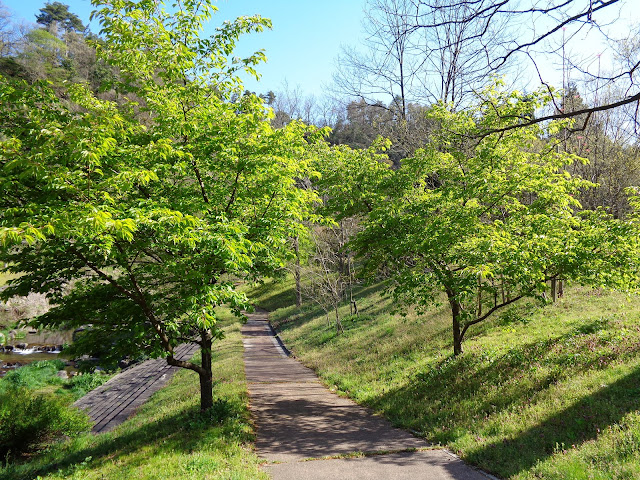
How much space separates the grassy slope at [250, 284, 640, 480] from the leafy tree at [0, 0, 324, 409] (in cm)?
444

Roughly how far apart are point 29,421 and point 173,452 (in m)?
6.07

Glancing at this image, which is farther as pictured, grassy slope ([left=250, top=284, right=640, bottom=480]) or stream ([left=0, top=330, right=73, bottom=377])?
stream ([left=0, top=330, right=73, bottom=377])

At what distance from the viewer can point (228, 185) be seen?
8734 millimetres

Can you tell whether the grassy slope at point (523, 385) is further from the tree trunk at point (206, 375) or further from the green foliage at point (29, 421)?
the green foliage at point (29, 421)

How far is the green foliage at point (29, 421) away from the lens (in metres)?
10.1

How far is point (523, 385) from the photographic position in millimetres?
8086

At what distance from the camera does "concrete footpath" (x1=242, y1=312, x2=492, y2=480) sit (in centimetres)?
594

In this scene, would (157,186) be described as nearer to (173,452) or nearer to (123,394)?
(173,452)

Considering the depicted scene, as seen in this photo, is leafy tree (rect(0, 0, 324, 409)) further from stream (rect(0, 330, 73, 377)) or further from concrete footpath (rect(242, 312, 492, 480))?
stream (rect(0, 330, 73, 377))

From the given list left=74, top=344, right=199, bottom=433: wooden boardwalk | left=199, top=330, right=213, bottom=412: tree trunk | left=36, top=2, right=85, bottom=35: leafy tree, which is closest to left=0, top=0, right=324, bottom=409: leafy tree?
left=199, top=330, right=213, bottom=412: tree trunk

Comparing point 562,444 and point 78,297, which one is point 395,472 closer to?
point 562,444

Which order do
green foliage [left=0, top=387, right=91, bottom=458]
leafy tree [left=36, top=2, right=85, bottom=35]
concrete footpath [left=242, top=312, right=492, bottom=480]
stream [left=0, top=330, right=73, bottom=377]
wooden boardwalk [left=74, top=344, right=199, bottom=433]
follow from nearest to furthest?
concrete footpath [left=242, top=312, right=492, bottom=480] < green foliage [left=0, top=387, right=91, bottom=458] < wooden boardwalk [left=74, top=344, right=199, bottom=433] < stream [left=0, top=330, right=73, bottom=377] < leafy tree [left=36, top=2, right=85, bottom=35]

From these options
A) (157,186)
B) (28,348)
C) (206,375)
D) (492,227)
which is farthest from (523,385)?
(28,348)

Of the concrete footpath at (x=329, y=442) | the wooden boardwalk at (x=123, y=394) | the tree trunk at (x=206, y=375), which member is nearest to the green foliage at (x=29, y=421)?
the wooden boardwalk at (x=123, y=394)
